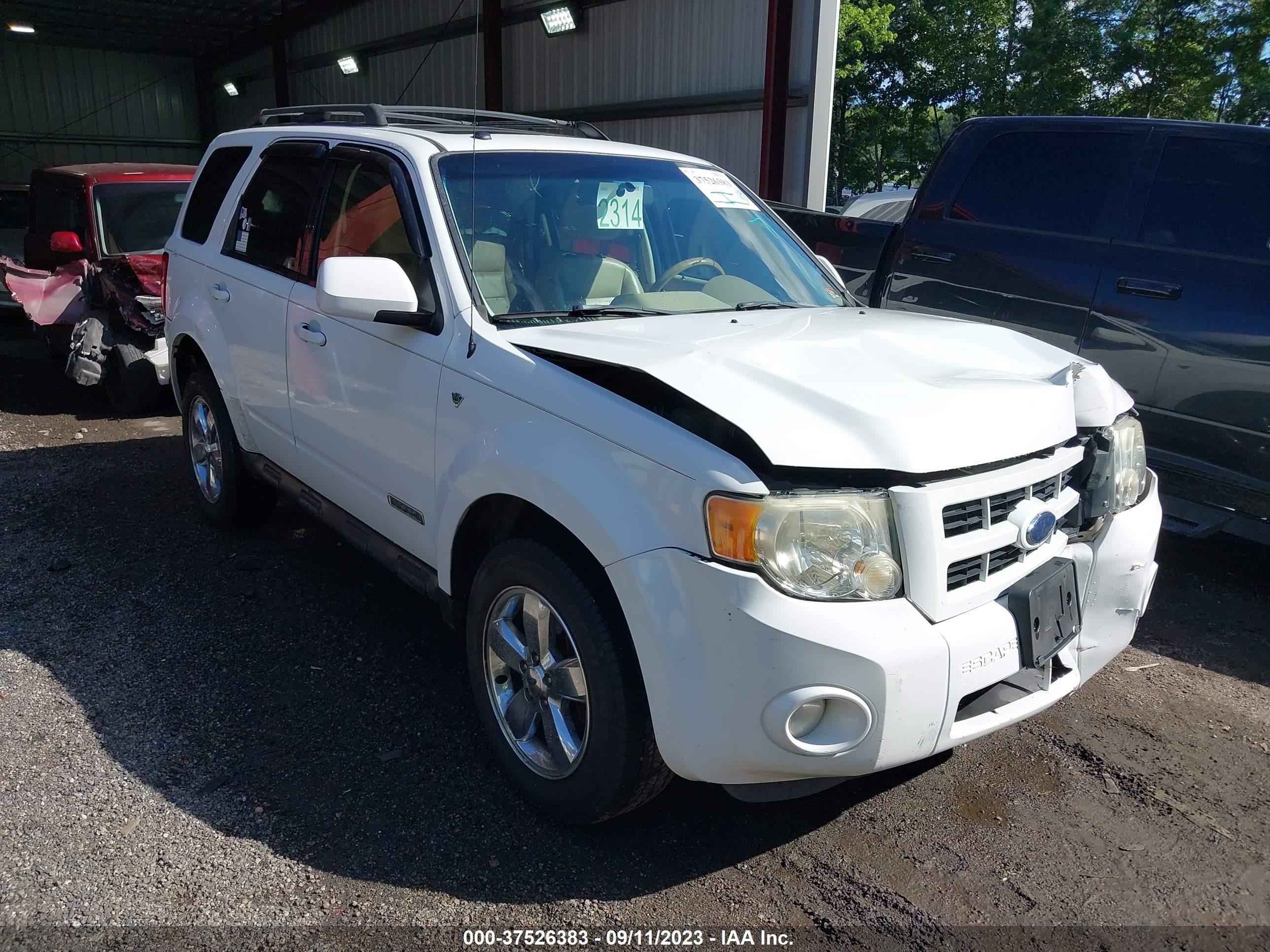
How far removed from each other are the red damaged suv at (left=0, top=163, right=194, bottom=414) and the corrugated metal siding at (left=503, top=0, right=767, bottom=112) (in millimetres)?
5650

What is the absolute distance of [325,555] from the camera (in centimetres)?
492

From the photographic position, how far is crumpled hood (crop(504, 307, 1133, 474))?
2.32 meters

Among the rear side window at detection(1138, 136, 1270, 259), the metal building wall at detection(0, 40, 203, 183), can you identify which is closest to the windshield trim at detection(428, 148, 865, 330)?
the rear side window at detection(1138, 136, 1270, 259)

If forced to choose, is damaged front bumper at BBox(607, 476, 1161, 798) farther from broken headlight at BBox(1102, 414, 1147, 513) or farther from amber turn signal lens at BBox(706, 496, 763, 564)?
broken headlight at BBox(1102, 414, 1147, 513)

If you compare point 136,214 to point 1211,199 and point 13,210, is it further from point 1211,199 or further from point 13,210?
point 1211,199

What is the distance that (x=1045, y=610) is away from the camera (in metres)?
2.58

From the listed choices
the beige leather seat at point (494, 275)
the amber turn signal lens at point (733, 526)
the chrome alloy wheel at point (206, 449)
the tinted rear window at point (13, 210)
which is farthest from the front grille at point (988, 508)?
the tinted rear window at point (13, 210)

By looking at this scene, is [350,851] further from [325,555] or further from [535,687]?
[325,555]

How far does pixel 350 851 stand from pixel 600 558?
3.76 feet

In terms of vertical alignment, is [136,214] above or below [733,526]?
above

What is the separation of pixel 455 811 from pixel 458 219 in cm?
187

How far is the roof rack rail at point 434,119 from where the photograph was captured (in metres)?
4.20

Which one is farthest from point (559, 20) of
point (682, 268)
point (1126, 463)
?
point (1126, 463)

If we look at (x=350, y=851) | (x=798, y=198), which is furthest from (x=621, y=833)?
(x=798, y=198)
